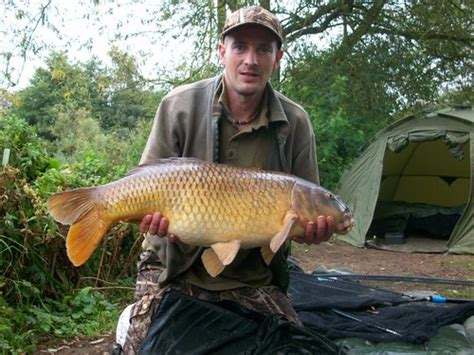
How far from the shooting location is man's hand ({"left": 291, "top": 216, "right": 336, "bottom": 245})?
6.44 ft

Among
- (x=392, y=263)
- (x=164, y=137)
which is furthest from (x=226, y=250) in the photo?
(x=392, y=263)

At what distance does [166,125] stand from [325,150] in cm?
573

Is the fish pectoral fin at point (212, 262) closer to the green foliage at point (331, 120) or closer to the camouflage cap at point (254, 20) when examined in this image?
the camouflage cap at point (254, 20)

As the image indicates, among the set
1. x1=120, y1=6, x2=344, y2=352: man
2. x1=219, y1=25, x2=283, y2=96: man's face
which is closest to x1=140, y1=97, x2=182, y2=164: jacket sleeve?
x1=120, y1=6, x2=344, y2=352: man

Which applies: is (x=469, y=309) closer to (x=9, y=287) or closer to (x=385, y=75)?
(x=9, y=287)

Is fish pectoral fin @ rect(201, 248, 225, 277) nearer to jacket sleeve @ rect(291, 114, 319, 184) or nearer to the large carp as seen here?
the large carp

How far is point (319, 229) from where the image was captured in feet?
6.47

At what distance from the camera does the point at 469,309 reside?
121 inches

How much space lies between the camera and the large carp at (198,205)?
1.89 m

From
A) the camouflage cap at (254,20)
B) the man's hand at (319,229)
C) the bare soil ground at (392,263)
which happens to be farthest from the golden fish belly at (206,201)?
the bare soil ground at (392,263)

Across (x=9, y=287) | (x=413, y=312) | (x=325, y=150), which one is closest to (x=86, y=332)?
(x=9, y=287)

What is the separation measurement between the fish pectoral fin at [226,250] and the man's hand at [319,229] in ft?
0.80

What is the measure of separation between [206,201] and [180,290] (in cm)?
48

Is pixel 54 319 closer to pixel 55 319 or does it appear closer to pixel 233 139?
pixel 55 319
